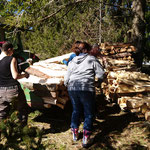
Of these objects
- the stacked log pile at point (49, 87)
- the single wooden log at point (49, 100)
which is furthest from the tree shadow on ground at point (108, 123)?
the single wooden log at point (49, 100)

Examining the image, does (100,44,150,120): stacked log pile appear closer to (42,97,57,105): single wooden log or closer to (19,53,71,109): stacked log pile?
(19,53,71,109): stacked log pile

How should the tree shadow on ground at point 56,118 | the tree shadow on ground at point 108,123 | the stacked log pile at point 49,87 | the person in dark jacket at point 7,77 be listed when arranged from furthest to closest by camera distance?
the tree shadow on ground at point 56,118
the stacked log pile at point 49,87
the tree shadow on ground at point 108,123
the person in dark jacket at point 7,77

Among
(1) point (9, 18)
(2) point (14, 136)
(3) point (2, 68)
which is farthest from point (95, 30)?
(2) point (14, 136)

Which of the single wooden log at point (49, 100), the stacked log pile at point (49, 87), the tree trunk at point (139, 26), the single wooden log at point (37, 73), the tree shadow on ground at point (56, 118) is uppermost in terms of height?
the tree trunk at point (139, 26)

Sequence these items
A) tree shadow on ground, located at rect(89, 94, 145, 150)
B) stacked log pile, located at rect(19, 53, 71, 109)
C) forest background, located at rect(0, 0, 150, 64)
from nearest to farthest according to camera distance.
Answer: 1. tree shadow on ground, located at rect(89, 94, 145, 150)
2. stacked log pile, located at rect(19, 53, 71, 109)
3. forest background, located at rect(0, 0, 150, 64)

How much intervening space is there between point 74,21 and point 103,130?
271 inches

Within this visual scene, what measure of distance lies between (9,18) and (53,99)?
3.85 metres

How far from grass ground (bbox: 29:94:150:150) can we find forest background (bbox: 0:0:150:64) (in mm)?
2942

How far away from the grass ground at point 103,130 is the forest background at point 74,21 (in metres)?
2.94

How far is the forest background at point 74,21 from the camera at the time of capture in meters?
5.91

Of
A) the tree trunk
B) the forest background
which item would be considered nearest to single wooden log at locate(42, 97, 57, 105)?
the forest background

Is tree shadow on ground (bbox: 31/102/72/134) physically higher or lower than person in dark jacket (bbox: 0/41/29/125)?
lower

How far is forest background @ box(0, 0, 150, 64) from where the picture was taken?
5.91 m

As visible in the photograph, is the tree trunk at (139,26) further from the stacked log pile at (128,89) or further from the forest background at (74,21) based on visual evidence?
the stacked log pile at (128,89)
